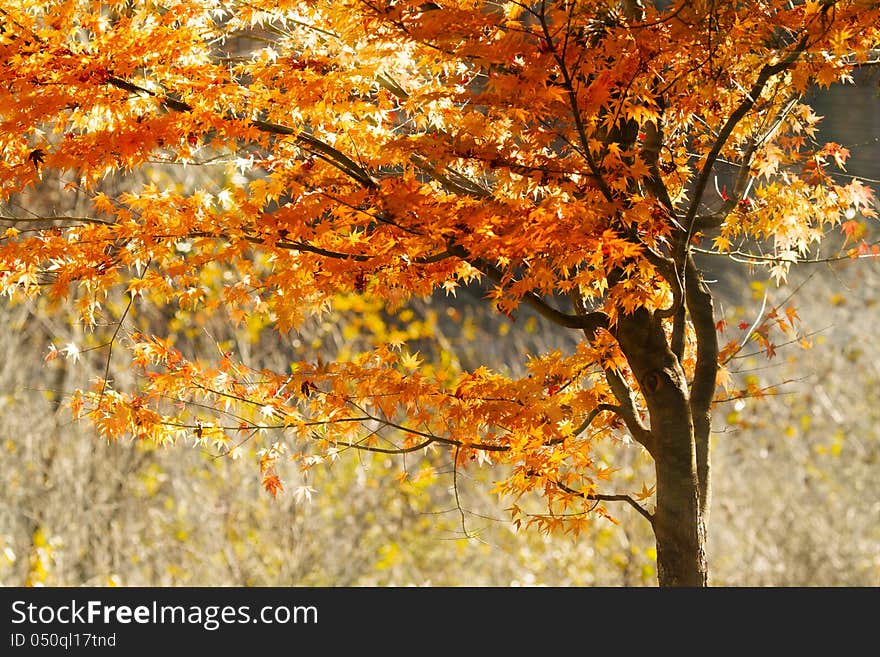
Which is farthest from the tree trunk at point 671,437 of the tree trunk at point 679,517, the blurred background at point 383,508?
the blurred background at point 383,508

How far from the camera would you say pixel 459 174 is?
3734 millimetres

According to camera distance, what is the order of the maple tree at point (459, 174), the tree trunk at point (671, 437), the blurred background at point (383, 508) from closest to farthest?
the maple tree at point (459, 174) < the tree trunk at point (671, 437) < the blurred background at point (383, 508)

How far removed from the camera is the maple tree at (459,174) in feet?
9.89

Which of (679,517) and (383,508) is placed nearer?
(679,517)

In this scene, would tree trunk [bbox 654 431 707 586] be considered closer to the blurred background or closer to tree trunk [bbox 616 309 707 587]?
tree trunk [bbox 616 309 707 587]

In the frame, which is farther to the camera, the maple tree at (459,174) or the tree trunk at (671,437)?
the tree trunk at (671,437)

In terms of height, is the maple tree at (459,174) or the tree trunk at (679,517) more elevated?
the maple tree at (459,174)

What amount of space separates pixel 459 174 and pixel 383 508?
111 inches

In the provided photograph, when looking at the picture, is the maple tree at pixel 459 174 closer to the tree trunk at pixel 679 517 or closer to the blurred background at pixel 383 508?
the tree trunk at pixel 679 517

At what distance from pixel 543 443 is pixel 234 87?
5.44 ft

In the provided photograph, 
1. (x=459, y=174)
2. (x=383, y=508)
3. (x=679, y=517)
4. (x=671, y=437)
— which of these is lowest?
(x=679, y=517)

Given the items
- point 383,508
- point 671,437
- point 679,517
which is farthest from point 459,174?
point 383,508

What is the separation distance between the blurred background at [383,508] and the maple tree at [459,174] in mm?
1712

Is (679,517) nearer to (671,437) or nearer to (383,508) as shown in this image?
(671,437)
